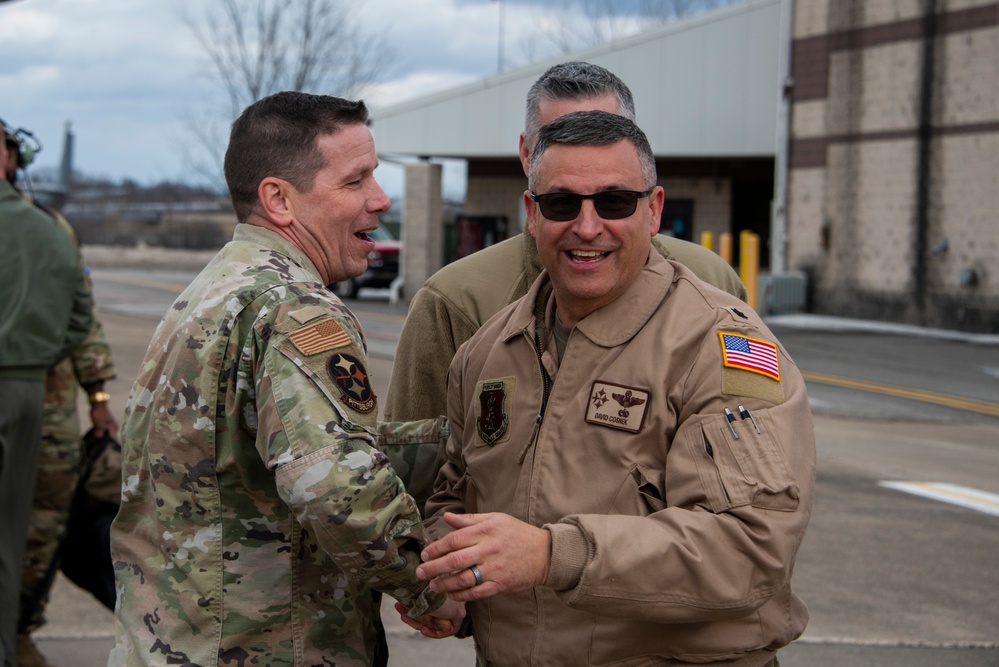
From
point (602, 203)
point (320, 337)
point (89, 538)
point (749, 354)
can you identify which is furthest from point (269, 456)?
point (89, 538)

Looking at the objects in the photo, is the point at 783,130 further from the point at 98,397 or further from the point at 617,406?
the point at 617,406

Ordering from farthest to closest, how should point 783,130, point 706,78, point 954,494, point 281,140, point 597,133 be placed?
point 706,78, point 783,130, point 954,494, point 281,140, point 597,133

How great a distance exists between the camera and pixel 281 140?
255 centimetres

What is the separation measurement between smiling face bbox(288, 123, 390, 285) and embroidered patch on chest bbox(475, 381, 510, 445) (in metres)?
0.49

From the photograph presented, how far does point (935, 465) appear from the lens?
28.7 feet

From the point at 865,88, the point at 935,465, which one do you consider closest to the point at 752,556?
the point at 935,465

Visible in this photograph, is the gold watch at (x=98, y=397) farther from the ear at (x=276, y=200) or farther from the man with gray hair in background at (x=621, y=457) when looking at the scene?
the man with gray hair in background at (x=621, y=457)

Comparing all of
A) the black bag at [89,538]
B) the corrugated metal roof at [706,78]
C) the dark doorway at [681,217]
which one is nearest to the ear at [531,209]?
the black bag at [89,538]

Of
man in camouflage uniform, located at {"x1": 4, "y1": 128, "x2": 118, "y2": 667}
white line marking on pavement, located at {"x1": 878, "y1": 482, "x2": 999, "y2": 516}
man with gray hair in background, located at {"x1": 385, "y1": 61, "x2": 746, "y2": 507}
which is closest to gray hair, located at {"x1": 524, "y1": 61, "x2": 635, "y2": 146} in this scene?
man with gray hair in background, located at {"x1": 385, "y1": 61, "x2": 746, "y2": 507}

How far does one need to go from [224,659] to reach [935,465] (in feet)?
24.7

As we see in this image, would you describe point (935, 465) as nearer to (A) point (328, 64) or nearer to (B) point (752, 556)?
(B) point (752, 556)

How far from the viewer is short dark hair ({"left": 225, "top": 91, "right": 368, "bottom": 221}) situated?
8.38 feet

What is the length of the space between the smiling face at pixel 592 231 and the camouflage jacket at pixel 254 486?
48 centimetres

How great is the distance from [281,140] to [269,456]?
75 cm
